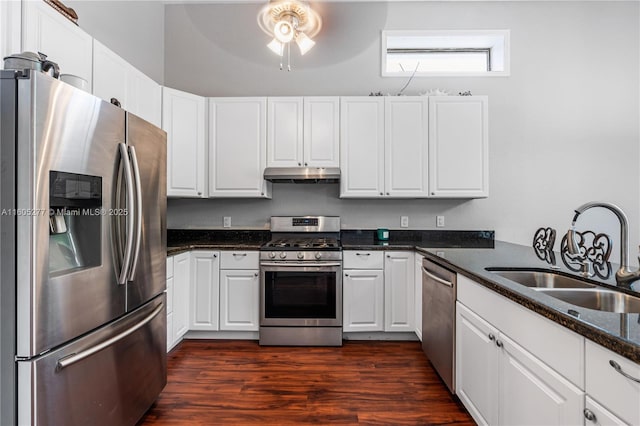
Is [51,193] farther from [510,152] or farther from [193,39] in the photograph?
[510,152]

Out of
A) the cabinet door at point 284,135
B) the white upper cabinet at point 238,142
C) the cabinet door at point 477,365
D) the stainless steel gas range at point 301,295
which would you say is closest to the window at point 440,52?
the cabinet door at point 284,135

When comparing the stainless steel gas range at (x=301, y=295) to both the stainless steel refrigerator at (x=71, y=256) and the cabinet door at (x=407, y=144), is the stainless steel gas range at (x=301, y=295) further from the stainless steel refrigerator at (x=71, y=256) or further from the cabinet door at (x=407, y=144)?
the stainless steel refrigerator at (x=71, y=256)

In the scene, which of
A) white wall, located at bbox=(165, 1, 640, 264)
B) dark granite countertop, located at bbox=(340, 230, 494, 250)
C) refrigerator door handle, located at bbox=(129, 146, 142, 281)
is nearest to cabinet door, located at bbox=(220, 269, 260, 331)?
white wall, located at bbox=(165, 1, 640, 264)

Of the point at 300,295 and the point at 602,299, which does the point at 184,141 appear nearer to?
the point at 300,295

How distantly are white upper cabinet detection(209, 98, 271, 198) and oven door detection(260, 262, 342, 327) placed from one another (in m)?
0.87

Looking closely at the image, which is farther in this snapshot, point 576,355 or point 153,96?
point 153,96

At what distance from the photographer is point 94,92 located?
2.05 m

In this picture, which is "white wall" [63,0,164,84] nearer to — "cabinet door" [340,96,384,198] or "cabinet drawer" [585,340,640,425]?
"cabinet door" [340,96,384,198]

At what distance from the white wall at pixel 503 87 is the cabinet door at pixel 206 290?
0.67m

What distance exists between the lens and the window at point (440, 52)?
3416 mm

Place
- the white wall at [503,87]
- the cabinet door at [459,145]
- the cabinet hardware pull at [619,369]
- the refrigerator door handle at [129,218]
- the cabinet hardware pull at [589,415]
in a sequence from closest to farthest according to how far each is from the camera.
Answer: the cabinet hardware pull at [619,369] < the cabinet hardware pull at [589,415] < the refrigerator door handle at [129,218] < the cabinet door at [459,145] < the white wall at [503,87]

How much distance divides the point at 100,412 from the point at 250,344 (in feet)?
5.15

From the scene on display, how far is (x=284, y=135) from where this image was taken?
10.2 feet

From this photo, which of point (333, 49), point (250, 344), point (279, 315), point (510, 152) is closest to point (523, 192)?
point (510, 152)
